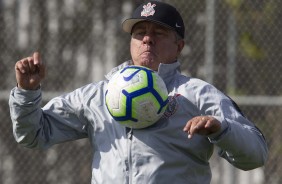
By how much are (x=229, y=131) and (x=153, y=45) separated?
→ 70cm

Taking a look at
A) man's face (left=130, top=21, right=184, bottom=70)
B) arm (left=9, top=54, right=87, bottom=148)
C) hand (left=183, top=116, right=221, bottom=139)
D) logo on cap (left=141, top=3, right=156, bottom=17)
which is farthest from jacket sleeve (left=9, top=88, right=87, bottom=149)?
hand (left=183, top=116, right=221, bottom=139)

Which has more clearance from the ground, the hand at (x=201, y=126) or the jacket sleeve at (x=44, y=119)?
the hand at (x=201, y=126)

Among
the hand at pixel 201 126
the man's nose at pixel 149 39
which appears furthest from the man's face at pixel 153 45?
the hand at pixel 201 126

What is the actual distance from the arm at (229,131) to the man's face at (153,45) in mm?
309

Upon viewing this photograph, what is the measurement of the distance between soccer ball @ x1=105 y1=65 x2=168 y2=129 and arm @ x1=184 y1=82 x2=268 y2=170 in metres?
0.23

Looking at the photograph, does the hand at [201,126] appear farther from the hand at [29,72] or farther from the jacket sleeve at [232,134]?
the hand at [29,72]

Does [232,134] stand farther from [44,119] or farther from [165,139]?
[44,119]

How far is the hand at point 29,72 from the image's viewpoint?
13.5ft

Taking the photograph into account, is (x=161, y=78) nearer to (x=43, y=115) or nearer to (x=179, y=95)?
(x=179, y=95)

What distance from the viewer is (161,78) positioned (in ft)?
13.5

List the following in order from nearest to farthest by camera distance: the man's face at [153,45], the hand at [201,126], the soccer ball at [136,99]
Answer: the hand at [201,126] < the soccer ball at [136,99] < the man's face at [153,45]

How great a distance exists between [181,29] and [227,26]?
3.88 m

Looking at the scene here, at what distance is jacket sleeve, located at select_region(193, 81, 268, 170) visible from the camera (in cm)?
387

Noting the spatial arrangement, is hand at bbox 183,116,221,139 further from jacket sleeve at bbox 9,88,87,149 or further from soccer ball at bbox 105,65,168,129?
jacket sleeve at bbox 9,88,87,149
